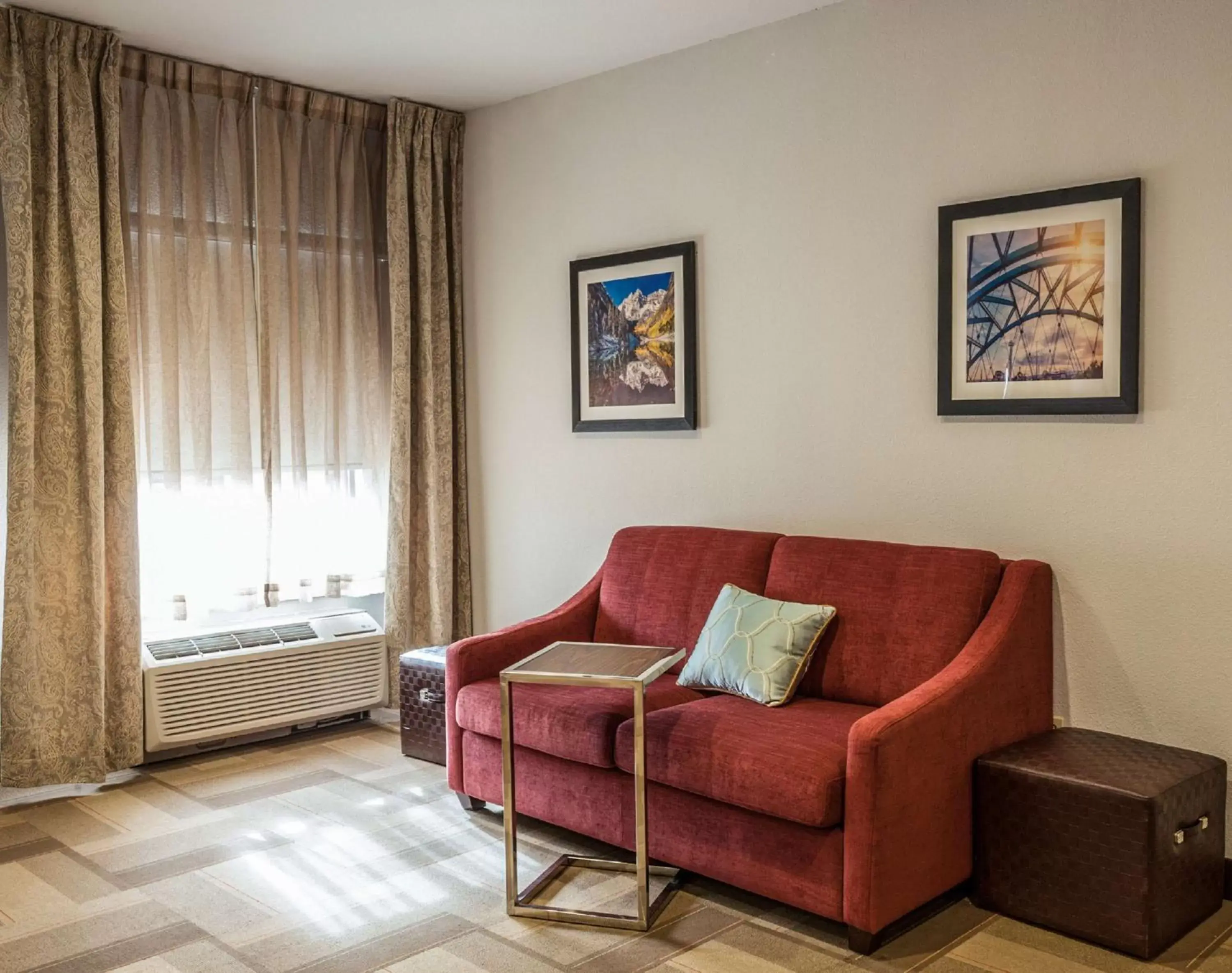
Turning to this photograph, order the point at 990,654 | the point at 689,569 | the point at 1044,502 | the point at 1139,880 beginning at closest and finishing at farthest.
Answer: the point at 1139,880, the point at 990,654, the point at 1044,502, the point at 689,569

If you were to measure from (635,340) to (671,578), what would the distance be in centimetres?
101

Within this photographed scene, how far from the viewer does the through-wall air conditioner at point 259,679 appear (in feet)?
14.3

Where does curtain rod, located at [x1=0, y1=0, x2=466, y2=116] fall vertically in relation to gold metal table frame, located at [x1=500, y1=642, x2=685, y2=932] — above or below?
above

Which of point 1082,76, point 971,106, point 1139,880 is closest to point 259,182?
point 971,106

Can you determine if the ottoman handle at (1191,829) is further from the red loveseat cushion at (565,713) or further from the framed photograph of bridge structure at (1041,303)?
the red loveseat cushion at (565,713)

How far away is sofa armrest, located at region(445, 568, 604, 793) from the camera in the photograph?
3.83 meters

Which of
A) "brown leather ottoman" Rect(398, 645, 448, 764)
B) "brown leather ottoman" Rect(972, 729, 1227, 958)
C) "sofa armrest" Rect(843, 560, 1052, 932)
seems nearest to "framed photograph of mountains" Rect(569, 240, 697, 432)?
"brown leather ottoman" Rect(398, 645, 448, 764)

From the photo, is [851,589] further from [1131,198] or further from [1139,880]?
[1131,198]

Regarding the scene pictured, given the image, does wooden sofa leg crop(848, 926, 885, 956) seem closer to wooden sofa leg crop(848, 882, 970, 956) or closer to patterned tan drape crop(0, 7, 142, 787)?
wooden sofa leg crop(848, 882, 970, 956)

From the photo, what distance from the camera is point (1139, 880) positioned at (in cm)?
273

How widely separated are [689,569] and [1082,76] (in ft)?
6.21

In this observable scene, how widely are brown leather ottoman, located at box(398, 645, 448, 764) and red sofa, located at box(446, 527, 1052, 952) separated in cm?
41

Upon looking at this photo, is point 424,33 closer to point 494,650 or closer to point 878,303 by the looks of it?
point 878,303

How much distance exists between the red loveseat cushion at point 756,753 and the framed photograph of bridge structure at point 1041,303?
104 centimetres
